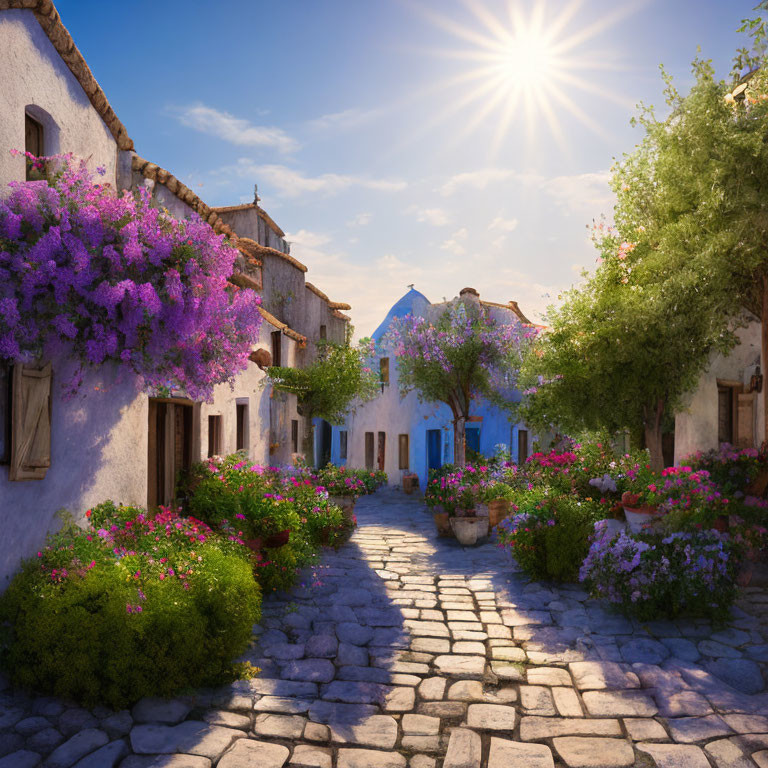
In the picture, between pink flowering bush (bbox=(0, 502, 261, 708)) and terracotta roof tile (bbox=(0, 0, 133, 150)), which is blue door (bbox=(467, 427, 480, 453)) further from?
pink flowering bush (bbox=(0, 502, 261, 708))

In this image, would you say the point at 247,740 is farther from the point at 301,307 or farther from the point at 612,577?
the point at 301,307

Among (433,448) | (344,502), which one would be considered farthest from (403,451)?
(344,502)

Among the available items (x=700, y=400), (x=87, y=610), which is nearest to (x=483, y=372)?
(x=700, y=400)

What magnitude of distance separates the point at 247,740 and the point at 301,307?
17.7m

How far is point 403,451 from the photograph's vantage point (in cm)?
2362

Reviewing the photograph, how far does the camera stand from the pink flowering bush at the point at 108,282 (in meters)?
5.40

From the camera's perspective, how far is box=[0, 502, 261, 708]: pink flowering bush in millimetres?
4781

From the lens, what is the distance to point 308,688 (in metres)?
5.40

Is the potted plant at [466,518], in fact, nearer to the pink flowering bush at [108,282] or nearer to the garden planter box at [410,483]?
the pink flowering bush at [108,282]

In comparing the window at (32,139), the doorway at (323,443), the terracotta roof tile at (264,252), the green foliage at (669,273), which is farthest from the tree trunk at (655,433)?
the doorway at (323,443)

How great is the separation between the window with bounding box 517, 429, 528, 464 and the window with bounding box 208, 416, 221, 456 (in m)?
14.5

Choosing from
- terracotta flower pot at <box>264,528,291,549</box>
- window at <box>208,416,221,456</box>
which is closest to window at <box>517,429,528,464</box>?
window at <box>208,416,221,456</box>

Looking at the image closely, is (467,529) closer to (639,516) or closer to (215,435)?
(639,516)

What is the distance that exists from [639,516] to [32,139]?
29.2 ft
